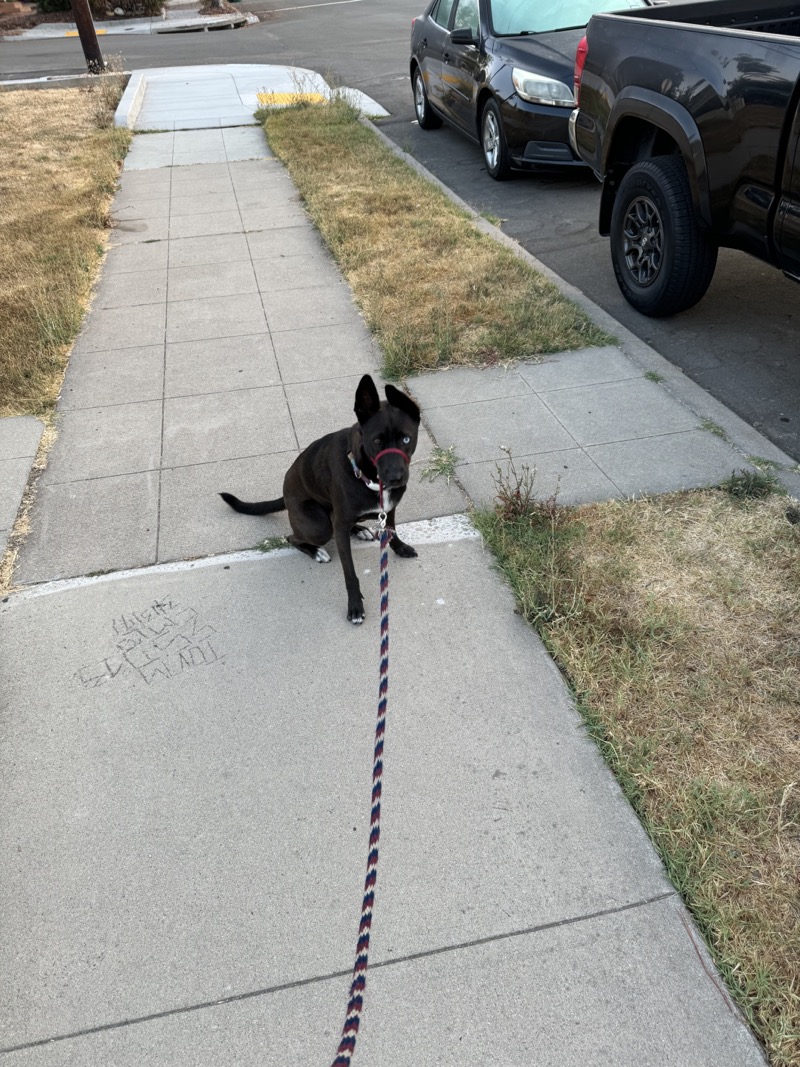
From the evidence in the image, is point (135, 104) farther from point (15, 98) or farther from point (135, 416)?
point (135, 416)

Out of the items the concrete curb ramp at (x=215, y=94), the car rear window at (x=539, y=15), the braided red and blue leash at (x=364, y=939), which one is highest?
the car rear window at (x=539, y=15)

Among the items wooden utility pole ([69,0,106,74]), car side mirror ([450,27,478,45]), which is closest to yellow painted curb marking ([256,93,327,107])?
car side mirror ([450,27,478,45])

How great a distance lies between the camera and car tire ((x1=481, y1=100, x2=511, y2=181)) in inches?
341

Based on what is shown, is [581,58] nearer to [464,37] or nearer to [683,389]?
[683,389]

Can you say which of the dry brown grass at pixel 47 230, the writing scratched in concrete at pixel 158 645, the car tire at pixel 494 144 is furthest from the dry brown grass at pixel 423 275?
the writing scratched in concrete at pixel 158 645

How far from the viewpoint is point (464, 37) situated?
349 inches

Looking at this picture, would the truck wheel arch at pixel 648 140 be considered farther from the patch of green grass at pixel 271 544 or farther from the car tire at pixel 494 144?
the patch of green grass at pixel 271 544

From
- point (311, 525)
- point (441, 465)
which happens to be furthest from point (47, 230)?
point (311, 525)

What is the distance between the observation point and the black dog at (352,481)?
9.95 feet

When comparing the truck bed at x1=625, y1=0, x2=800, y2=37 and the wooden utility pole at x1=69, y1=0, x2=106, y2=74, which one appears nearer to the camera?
the truck bed at x1=625, y1=0, x2=800, y2=37

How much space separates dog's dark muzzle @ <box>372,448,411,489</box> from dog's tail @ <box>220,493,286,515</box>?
3.68 feet

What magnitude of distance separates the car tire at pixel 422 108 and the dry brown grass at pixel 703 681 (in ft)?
30.3

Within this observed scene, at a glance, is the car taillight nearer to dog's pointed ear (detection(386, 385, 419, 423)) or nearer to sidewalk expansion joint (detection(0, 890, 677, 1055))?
dog's pointed ear (detection(386, 385, 419, 423))

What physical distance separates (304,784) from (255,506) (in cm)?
166
